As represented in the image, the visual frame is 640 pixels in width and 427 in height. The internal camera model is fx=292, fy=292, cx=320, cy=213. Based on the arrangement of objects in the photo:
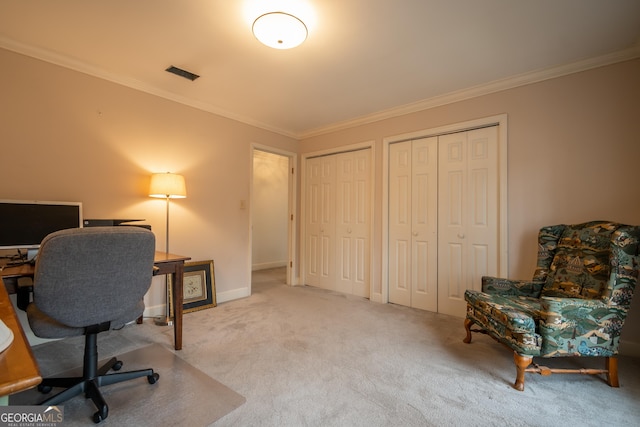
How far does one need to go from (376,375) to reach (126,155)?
2951 mm

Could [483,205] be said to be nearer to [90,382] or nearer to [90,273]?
[90,273]

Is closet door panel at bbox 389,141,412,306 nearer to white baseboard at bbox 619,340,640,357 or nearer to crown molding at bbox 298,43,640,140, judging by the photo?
crown molding at bbox 298,43,640,140

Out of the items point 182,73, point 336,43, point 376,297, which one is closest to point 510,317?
point 376,297

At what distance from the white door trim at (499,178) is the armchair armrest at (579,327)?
95 centimetres

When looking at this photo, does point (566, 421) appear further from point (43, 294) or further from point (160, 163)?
point (160, 163)

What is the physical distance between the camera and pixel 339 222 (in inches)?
163

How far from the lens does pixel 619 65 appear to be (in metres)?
2.33

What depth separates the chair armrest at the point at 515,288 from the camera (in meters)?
2.37

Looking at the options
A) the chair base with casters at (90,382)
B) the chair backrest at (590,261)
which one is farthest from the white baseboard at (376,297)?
the chair base with casters at (90,382)

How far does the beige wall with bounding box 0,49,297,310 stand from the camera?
232cm

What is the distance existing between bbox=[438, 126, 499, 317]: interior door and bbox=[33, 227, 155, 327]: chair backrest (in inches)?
111

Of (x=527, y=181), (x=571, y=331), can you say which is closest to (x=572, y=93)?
(x=527, y=181)

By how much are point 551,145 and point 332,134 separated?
2.55 m

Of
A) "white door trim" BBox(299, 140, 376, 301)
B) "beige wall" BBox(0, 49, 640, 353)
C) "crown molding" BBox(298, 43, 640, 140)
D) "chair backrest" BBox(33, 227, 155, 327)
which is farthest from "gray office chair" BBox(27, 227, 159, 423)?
"crown molding" BBox(298, 43, 640, 140)
